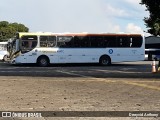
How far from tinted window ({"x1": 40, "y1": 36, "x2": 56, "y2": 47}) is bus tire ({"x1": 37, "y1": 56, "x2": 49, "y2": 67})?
106 centimetres

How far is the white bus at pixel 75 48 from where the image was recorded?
35625 millimetres

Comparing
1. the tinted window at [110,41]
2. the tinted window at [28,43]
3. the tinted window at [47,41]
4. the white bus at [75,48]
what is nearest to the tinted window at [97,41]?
the white bus at [75,48]

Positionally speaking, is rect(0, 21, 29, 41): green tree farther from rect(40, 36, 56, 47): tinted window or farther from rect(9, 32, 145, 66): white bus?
rect(40, 36, 56, 47): tinted window

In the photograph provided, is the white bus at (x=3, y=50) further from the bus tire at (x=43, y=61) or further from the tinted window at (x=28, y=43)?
the tinted window at (x=28, y=43)

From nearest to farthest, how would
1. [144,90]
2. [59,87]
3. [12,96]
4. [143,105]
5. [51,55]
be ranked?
[143,105], [12,96], [144,90], [59,87], [51,55]

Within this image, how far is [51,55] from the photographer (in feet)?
119

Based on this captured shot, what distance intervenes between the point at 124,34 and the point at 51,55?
6.39 meters

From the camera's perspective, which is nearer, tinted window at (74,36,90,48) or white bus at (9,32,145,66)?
white bus at (9,32,145,66)

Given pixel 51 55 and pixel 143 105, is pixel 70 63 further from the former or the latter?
pixel 143 105

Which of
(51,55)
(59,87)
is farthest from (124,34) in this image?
(59,87)

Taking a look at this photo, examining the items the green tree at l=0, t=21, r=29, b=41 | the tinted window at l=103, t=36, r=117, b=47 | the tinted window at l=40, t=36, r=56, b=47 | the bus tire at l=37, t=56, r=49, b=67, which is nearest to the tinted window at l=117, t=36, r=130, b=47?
the tinted window at l=103, t=36, r=117, b=47

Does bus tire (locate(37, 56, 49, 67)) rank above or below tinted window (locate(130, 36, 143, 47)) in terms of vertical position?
below

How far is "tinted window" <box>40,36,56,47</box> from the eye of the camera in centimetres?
3594

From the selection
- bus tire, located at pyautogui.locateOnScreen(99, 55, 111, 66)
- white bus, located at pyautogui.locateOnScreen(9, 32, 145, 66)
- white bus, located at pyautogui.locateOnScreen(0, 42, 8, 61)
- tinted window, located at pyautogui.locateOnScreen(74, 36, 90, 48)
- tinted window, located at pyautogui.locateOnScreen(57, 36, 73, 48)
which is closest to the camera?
white bus, located at pyautogui.locateOnScreen(9, 32, 145, 66)
